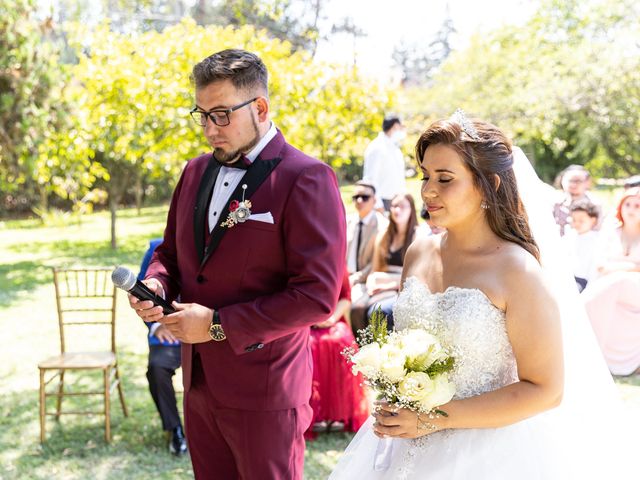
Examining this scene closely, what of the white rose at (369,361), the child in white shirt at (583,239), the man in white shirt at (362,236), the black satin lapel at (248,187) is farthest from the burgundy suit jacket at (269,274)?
the child in white shirt at (583,239)

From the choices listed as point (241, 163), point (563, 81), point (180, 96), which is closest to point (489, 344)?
point (241, 163)

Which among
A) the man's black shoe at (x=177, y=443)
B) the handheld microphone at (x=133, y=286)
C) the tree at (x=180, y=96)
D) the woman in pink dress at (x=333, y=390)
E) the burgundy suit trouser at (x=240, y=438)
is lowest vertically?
the man's black shoe at (x=177, y=443)

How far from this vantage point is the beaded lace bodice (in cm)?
214

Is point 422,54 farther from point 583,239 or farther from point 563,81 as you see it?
point 583,239

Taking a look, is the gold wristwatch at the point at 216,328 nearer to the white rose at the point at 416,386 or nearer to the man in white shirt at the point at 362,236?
the white rose at the point at 416,386

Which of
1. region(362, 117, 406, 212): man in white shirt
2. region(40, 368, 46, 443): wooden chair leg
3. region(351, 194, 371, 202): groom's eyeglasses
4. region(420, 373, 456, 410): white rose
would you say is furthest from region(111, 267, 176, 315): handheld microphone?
region(362, 117, 406, 212): man in white shirt

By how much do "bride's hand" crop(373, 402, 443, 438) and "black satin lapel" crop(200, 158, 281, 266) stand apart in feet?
2.81

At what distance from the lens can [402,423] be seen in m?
2.10

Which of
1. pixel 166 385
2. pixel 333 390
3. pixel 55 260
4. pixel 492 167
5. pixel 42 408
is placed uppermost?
pixel 492 167

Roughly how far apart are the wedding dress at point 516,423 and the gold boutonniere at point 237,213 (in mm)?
640

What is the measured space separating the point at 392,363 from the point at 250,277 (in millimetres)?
695

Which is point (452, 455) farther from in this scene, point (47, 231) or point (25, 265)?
point (47, 231)

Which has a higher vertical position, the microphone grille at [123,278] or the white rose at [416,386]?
the microphone grille at [123,278]

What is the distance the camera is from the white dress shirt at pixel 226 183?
258cm
